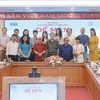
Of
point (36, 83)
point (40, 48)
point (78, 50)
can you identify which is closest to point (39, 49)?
point (40, 48)

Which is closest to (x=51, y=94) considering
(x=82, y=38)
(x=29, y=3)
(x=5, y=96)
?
(x=5, y=96)

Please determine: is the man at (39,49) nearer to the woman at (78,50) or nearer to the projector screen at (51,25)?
the woman at (78,50)

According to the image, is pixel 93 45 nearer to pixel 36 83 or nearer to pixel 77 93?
pixel 77 93

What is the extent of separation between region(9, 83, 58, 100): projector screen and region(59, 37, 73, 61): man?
19.9 ft

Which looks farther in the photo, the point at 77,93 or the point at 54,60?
the point at 54,60

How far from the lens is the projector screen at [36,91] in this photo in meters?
1.27

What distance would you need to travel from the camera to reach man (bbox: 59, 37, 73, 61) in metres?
7.38

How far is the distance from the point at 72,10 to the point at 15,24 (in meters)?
2.55

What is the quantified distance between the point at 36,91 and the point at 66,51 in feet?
20.2

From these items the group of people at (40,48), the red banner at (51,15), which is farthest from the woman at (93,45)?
the red banner at (51,15)

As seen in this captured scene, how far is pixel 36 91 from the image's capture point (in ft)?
4.15

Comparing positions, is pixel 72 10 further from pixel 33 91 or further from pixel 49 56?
pixel 33 91

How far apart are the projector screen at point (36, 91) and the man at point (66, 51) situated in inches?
239

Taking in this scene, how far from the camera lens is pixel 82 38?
8.03m
